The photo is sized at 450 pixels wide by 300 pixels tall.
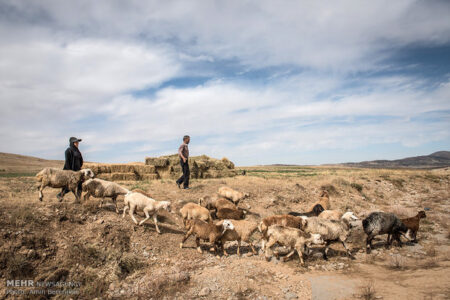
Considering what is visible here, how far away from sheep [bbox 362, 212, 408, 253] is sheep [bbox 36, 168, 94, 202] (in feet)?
37.0

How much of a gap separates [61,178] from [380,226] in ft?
40.4

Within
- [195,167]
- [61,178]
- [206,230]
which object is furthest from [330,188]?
[61,178]

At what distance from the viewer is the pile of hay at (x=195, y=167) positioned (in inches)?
816

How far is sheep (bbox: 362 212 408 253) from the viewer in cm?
951

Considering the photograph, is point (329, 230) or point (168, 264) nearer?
point (168, 264)

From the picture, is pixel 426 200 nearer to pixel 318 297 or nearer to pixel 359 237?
pixel 359 237

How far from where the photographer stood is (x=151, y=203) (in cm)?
948

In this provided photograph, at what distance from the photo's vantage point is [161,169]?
21.0 metres

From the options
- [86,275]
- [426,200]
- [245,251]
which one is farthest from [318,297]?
[426,200]

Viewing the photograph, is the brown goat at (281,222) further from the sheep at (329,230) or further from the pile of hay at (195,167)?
the pile of hay at (195,167)

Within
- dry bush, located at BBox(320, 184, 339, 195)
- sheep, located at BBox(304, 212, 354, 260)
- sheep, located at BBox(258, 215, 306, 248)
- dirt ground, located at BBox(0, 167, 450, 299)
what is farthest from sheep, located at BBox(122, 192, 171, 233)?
dry bush, located at BBox(320, 184, 339, 195)

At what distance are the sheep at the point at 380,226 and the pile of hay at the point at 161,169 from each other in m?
14.2

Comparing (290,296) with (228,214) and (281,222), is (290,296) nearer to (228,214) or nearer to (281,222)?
(281,222)

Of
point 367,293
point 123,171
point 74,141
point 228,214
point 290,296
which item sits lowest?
point 290,296
